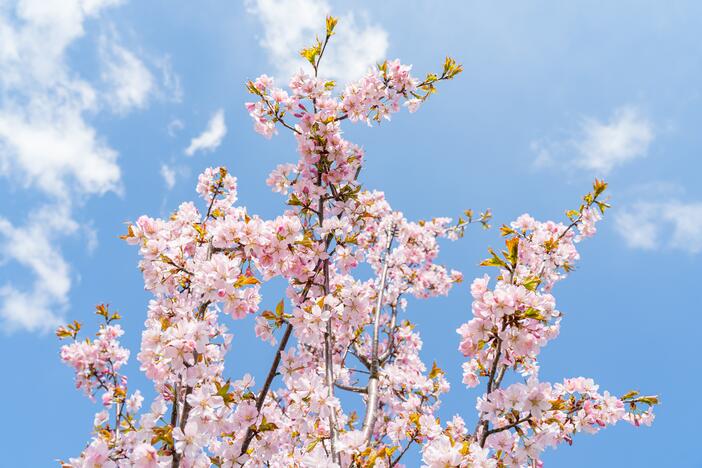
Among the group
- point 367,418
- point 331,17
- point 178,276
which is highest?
point 331,17

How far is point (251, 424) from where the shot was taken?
10.1ft

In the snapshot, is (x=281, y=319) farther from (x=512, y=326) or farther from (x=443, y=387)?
(x=443, y=387)

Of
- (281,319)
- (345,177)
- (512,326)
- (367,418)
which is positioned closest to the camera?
(512,326)

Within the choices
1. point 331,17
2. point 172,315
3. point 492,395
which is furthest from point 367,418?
point 331,17

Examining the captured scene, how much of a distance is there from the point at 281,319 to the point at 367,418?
1.19 m

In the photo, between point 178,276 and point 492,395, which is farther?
point 178,276

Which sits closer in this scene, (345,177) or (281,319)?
(281,319)

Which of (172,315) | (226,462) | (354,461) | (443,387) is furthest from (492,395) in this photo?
(443,387)

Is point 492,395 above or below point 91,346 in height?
below

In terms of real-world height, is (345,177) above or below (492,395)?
above

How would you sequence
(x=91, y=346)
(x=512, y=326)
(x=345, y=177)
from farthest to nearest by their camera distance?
1. (x=91, y=346)
2. (x=345, y=177)
3. (x=512, y=326)

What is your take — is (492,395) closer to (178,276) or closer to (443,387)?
(178,276)

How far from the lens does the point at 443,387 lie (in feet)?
23.9

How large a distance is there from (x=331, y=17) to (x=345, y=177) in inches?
69.8
